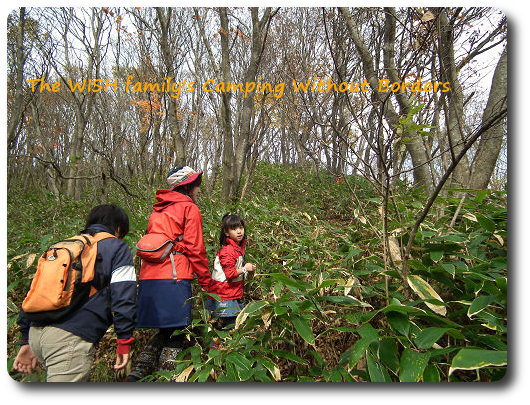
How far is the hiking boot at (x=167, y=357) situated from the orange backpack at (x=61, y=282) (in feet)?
2.22

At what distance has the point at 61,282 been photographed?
121cm

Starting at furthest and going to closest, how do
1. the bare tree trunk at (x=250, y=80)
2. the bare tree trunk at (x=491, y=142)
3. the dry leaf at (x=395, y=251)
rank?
the bare tree trunk at (x=250, y=80)
the bare tree trunk at (x=491, y=142)
the dry leaf at (x=395, y=251)

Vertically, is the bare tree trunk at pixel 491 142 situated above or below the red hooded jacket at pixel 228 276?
above

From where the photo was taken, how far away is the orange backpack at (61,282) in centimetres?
121

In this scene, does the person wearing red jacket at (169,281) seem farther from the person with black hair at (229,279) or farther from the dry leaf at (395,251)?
the dry leaf at (395,251)

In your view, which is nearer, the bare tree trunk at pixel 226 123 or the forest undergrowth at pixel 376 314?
the forest undergrowth at pixel 376 314

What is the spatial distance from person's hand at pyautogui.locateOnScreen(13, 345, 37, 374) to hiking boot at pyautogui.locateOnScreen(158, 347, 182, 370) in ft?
2.06

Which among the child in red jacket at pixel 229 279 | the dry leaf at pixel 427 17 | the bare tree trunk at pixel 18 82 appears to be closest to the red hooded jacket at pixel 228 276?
the child in red jacket at pixel 229 279

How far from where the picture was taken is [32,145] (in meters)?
8.17

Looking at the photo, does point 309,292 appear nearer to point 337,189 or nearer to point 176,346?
point 176,346

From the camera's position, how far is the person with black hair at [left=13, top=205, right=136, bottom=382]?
4.18ft

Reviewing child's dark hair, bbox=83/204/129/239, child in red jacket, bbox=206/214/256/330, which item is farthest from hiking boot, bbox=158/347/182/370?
child's dark hair, bbox=83/204/129/239

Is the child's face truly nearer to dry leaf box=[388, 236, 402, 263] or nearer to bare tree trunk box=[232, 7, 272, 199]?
dry leaf box=[388, 236, 402, 263]
